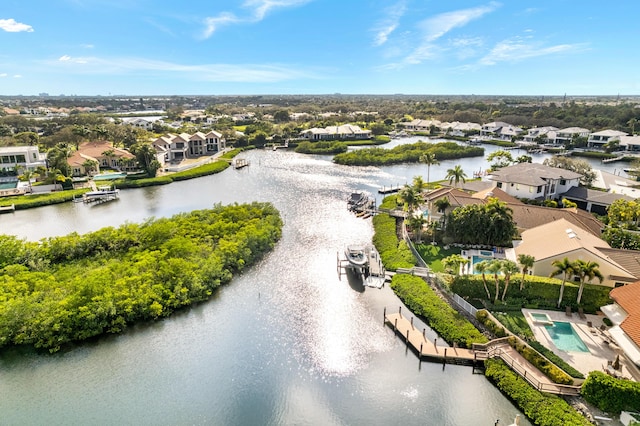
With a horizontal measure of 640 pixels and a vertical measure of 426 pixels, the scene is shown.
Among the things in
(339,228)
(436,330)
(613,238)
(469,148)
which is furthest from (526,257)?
(469,148)

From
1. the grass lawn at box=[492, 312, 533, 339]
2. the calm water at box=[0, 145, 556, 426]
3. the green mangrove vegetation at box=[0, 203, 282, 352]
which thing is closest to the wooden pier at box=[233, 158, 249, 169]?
the green mangrove vegetation at box=[0, 203, 282, 352]

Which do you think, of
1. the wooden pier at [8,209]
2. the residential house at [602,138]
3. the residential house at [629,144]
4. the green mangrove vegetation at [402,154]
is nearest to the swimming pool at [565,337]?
the green mangrove vegetation at [402,154]

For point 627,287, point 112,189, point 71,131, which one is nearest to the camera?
point 627,287

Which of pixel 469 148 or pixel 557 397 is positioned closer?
pixel 557 397

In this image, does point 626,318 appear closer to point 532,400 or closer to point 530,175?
point 532,400

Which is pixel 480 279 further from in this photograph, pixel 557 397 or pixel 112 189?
pixel 112 189

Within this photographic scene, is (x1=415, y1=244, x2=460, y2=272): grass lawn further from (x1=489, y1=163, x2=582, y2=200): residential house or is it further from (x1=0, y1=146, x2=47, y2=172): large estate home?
(x1=0, y1=146, x2=47, y2=172): large estate home
